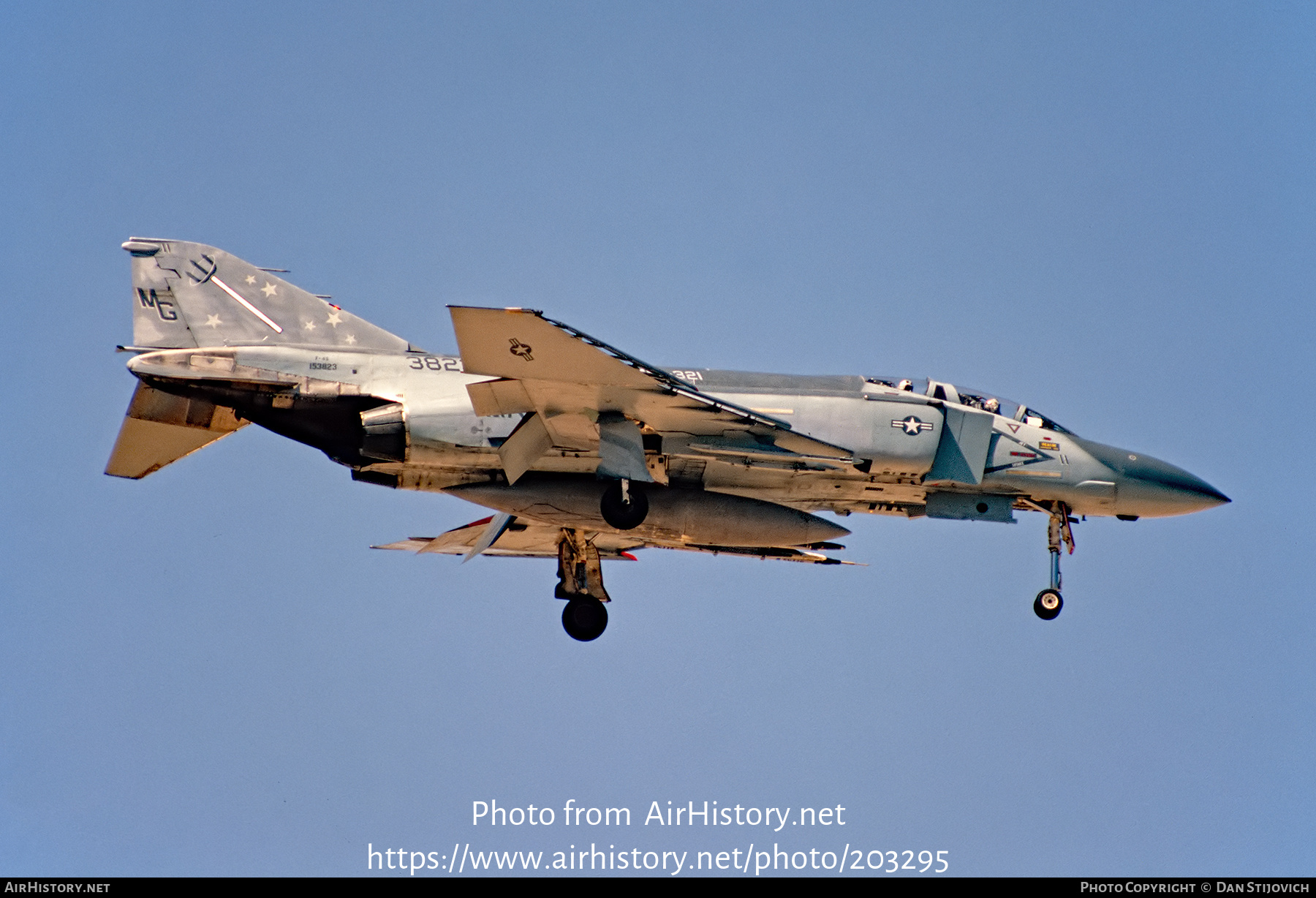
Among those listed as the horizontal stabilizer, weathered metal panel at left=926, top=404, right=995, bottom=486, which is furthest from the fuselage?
the horizontal stabilizer

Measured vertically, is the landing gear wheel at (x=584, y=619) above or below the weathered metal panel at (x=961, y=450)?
below

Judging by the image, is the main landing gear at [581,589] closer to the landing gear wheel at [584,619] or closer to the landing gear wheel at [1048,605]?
the landing gear wheel at [584,619]

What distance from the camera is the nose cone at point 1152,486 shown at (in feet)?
87.4

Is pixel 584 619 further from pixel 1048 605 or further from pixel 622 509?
pixel 1048 605

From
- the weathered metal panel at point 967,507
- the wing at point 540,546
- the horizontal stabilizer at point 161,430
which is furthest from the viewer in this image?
the wing at point 540,546

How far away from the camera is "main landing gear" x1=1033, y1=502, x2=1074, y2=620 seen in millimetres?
26516

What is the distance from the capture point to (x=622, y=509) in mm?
24875

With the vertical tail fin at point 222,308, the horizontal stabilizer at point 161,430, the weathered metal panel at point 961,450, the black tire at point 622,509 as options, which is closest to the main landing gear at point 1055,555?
the weathered metal panel at point 961,450

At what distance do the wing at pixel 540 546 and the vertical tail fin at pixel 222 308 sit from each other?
486cm

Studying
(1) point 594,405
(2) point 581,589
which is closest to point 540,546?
(2) point 581,589

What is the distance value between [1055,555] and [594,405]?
8.08 meters

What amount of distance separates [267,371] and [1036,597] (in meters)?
12.2
